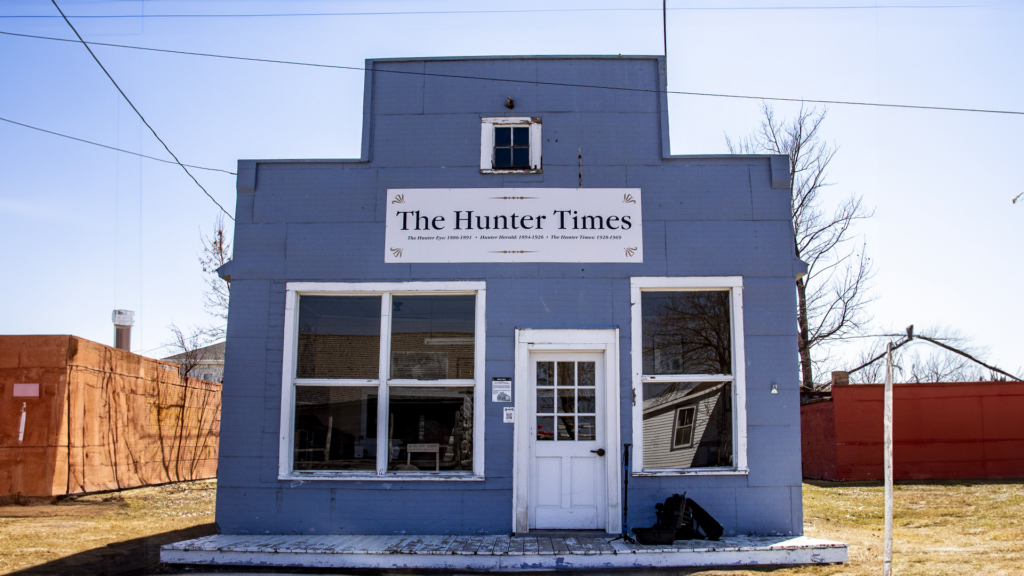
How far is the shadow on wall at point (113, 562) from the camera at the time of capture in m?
6.82

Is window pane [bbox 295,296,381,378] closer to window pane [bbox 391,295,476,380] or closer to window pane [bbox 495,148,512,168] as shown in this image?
window pane [bbox 391,295,476,380]

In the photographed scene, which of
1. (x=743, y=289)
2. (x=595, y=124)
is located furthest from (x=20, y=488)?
(x=743, y=289)

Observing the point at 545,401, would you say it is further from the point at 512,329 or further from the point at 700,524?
the point at 700,524

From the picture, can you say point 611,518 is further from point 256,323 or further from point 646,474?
point 256,323

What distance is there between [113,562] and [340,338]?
2.95 metres

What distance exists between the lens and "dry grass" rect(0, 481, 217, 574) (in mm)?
7316

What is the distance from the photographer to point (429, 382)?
812 centimetres

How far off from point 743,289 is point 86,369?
10.2m

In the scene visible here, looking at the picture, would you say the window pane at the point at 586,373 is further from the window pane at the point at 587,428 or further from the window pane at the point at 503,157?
the window pane at the point at 503,157

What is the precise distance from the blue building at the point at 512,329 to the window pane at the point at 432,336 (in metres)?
0.02

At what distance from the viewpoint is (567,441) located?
799 cm

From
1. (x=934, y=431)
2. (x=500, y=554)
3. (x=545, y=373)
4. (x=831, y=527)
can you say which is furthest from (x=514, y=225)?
(x=934, y=431)

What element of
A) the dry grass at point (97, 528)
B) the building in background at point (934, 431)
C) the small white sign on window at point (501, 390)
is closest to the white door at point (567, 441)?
the small white sign on window at point (501, 390)

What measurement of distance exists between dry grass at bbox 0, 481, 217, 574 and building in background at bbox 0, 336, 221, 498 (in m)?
0.41
